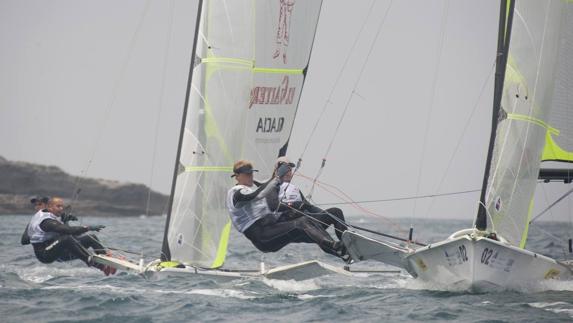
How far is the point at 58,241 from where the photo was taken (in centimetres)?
1411

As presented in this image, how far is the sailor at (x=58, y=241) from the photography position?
14.0 meters

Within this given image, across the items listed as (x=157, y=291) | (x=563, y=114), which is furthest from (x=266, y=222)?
(x=563, y=114)

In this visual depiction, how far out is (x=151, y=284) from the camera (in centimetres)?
1307

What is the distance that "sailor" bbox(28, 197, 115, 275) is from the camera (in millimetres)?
13953

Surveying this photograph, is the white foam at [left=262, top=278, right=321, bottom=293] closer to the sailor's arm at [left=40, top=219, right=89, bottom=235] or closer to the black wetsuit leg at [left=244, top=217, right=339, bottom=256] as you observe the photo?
the black wetsuit leg at [left=244, top=217, right=339, bottom=256]

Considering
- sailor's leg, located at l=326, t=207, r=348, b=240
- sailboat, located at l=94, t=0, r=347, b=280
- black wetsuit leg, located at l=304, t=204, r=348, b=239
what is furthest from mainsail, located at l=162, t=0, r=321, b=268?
sailor's leg, located at l=326, t=207, r=348, b=240

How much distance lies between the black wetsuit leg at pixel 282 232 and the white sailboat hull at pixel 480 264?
52.7 inches

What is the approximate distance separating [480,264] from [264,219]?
9.64 feet

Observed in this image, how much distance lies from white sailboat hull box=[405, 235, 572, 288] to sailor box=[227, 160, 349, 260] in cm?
125

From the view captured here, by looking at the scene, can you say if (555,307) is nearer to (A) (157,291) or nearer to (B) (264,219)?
(B) (264,219)

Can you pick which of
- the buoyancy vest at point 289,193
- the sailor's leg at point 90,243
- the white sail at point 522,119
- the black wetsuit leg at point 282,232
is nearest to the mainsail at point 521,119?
the white sail at point 522,119

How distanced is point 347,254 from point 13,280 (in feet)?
14.9

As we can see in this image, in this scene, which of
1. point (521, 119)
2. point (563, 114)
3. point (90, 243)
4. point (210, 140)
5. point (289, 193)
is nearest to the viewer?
point (521, 119)

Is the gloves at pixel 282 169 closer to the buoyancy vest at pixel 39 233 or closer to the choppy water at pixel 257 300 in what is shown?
the choppy water at pixel 257 300
